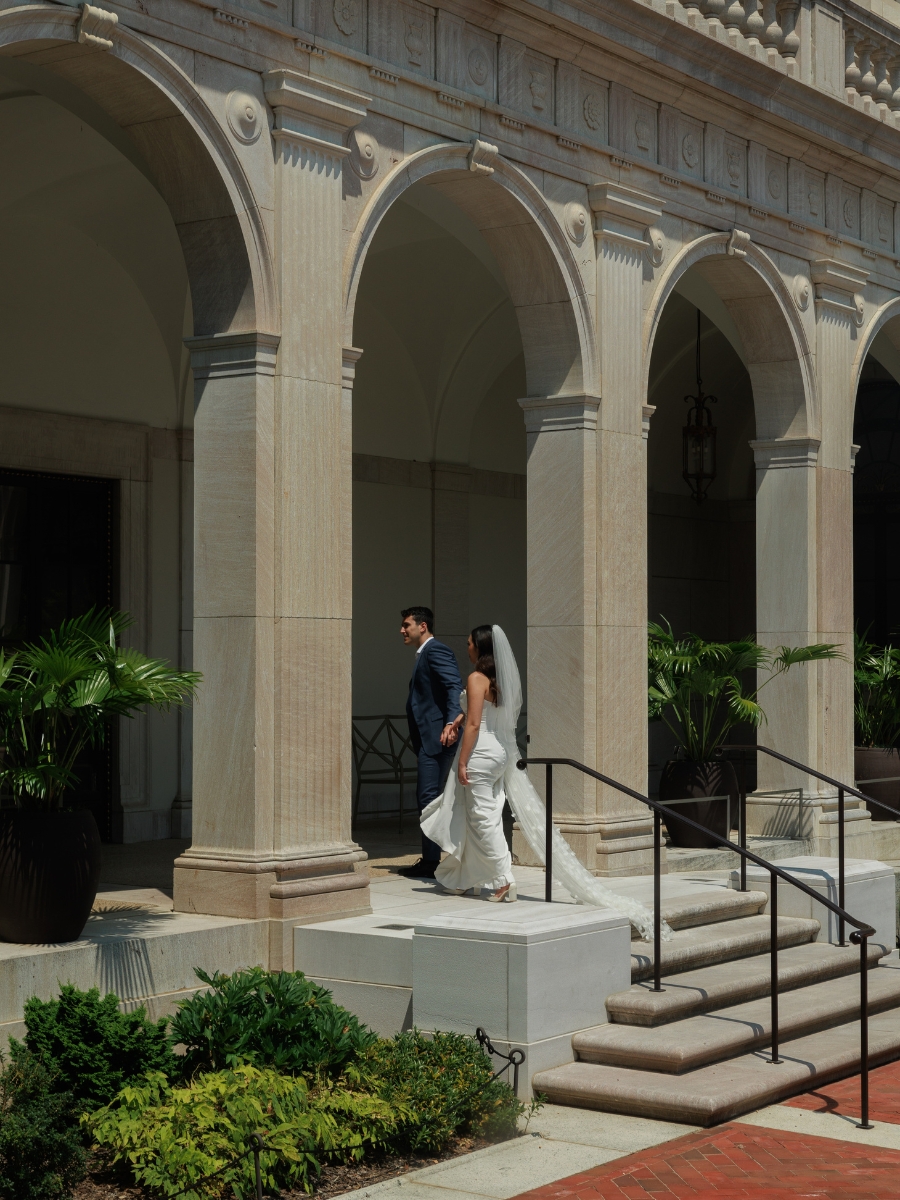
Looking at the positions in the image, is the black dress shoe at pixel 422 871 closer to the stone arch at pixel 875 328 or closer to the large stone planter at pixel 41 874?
the large stone planter at pixel 41 874

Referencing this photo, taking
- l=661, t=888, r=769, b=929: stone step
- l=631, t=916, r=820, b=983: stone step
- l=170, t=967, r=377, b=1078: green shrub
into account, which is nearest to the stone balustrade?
l=661, t=888, r=769, b=929: stone step

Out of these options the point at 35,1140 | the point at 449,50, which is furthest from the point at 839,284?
the point at 35,1140

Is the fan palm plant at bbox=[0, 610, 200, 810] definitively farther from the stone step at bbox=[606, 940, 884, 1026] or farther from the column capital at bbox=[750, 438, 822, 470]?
the column capital at bbox=[750, 438, 822, 470]

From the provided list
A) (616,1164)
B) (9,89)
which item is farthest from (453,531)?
(616,1164)

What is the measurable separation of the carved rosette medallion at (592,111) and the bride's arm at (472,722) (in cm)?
430

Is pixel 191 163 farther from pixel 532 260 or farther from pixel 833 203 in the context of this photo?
pixel 833 203

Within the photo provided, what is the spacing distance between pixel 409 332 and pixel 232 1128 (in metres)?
10.5

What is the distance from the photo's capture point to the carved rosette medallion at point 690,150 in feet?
40.5

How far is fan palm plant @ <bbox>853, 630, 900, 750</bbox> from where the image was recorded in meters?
15.1

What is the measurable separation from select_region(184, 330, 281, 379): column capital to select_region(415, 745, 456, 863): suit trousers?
10.1 feet

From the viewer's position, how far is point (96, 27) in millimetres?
8000

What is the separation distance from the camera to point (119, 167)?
39.1 feet

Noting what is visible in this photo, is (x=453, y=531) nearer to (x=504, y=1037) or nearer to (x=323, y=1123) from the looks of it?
(x=504, y=1037)

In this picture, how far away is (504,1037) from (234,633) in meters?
2.64
